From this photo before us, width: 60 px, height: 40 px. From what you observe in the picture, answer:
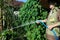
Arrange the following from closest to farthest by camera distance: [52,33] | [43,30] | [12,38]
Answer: [52,33] → [43,30] → [12,38]

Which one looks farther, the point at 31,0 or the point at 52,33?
the point at 31,0

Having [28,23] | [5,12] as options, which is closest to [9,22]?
[5,12]

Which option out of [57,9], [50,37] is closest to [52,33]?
[50,37]

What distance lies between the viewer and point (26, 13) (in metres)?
7.11

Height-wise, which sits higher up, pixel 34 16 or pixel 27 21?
pixel 34 16

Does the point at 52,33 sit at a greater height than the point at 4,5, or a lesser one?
greater

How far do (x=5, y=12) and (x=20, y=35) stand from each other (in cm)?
71

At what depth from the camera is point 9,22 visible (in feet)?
25.1

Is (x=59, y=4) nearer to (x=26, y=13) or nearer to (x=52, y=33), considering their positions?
(x=52, y=33)

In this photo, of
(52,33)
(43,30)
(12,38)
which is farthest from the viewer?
(12,38)

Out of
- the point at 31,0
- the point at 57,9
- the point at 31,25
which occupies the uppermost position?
the point at 57,9

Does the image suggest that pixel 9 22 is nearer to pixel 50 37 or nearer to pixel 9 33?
pixel 9 33

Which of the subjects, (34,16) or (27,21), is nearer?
(34,16)

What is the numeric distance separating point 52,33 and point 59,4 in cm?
40
